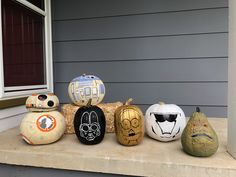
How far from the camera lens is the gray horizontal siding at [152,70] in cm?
146

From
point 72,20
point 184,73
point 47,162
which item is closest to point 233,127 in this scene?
point 47,162

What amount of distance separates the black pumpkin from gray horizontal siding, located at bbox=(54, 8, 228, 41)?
3.00 feet

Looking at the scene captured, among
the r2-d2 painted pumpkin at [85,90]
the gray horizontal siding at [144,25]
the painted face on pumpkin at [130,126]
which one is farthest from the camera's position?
the gray horizontal siding at [144,25]

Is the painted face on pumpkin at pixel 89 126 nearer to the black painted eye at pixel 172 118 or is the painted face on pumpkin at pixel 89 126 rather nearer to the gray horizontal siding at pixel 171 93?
the black painted eye at pixel 172 118

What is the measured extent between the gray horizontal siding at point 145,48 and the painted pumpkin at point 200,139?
875 millimetres

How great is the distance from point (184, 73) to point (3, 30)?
50.0 inches

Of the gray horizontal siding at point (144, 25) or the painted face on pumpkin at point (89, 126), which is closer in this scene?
the painted face on pumpkin at point (89, 126)

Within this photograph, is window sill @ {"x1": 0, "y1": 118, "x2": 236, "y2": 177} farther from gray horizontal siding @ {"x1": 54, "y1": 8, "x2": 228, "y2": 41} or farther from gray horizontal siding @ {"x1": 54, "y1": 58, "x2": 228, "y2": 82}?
gray horizontal siding @ {"x1": 54, "y1": 8, "x2": 228, "y2": 41}

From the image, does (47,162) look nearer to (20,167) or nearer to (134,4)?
(20,167)

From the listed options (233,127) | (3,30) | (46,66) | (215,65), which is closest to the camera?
(233,127)

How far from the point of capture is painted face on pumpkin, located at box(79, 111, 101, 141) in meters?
0.82

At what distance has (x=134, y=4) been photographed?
5.03 feet

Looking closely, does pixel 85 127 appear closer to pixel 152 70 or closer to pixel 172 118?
→ pixel 172 118

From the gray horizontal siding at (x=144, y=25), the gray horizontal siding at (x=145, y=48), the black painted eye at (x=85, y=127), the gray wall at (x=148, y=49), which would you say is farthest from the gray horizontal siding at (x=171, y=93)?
the black painted eye at (x=85, y=127)
